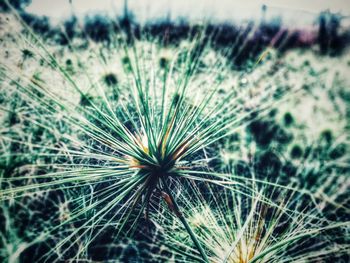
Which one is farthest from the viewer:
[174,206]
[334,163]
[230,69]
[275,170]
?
[230,69]

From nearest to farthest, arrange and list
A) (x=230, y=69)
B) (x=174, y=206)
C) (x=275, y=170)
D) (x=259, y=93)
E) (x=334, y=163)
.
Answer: (x=174, y=206), (x=334, y=163), (x=275, y=170), (x=259, y=93), (x=230, y=69)

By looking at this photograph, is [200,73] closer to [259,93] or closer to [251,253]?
[259,93]

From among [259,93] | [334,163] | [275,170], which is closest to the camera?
[334,163]

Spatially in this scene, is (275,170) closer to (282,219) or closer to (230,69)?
(282,219)

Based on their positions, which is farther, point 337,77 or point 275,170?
point 337,77

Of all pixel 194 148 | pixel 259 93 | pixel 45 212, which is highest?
pixel 259 93

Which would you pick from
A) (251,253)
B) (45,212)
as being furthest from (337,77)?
(45,212)

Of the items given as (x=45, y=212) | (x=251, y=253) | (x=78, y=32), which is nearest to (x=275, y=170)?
(x=251, y=253)

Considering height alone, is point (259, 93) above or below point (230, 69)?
below

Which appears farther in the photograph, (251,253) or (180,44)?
(180,44)
